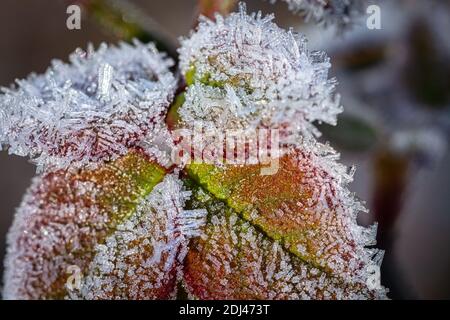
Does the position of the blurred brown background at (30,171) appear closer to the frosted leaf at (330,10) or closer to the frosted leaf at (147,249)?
the frosted leaf at (330,10)

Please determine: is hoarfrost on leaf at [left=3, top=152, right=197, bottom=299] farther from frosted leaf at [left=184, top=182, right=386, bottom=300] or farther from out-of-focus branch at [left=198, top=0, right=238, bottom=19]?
out-of-focus branch at [left=198, top=0, right=238, bottom=19]

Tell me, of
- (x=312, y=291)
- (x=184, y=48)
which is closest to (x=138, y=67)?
(x=184, y=48)

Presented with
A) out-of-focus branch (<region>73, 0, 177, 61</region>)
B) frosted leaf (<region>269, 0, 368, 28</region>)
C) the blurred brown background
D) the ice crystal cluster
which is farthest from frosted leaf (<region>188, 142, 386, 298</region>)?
the blurred brown background

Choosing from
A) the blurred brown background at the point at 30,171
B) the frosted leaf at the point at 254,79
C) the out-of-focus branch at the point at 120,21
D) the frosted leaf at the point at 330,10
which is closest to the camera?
the frosted leaf at the point at 254,79

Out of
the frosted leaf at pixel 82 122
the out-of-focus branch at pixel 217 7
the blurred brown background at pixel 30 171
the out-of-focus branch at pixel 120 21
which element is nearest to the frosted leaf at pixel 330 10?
the out-of-focus branch at pixel 217 7

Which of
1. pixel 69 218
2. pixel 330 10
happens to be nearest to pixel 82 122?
pixel 69 218

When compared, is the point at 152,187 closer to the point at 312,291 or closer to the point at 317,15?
the point at 312,291

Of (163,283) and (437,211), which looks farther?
(437,211)
